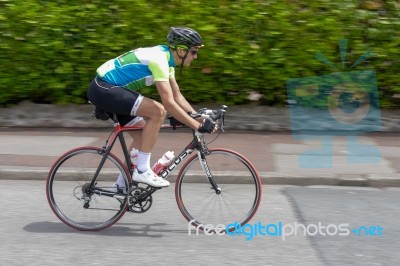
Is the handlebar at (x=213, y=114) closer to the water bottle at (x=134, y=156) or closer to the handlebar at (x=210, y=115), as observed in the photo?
the handlebar at (x=210, y=115)

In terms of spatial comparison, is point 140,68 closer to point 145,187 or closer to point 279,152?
point 145,187

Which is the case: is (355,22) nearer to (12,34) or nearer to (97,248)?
(12,34)

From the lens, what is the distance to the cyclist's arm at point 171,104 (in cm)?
578

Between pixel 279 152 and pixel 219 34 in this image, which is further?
pixel 219 34

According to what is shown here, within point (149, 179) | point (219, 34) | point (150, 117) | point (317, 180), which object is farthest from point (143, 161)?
point (219, 34)

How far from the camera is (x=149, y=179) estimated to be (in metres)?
6.06

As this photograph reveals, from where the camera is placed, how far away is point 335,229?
249 inches

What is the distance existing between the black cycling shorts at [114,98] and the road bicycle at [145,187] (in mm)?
180

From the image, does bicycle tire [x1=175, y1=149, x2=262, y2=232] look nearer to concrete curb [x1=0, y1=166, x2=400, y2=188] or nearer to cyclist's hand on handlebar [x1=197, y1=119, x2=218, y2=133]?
cyclist's hand on handlebar [x1=197, y1=119, x2=218, y2=133]

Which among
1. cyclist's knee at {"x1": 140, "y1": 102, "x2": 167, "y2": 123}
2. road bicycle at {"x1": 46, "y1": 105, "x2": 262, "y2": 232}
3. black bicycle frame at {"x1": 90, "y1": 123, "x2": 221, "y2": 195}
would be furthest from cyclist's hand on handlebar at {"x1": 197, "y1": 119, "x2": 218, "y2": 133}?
cyclist's knee at {"x1": 140, "y1": 102, "x2": 167, "y2": 123}

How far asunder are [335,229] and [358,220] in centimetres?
41

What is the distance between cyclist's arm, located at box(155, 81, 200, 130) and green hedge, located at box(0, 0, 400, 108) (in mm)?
4459

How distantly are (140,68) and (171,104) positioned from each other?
0.45 meters

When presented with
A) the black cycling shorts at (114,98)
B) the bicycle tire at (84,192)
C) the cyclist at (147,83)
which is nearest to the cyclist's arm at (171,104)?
the cyclist at (147,83)
